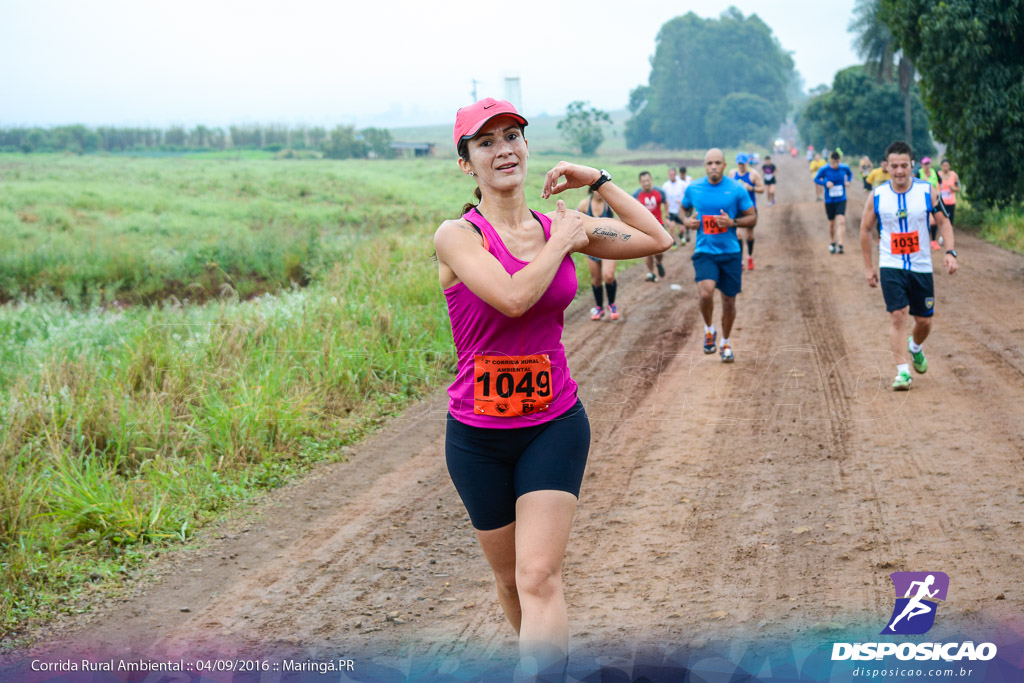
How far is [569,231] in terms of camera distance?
2.97 m

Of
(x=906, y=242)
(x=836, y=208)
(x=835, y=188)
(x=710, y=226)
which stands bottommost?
(x=836, y=208)

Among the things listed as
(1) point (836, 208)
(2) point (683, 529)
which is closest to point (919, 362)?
(2) point (683, 529)

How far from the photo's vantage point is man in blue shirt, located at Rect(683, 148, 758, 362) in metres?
9.63

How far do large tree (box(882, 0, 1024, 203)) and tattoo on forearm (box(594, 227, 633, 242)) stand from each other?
47.0ft

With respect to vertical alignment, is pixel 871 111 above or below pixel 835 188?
above

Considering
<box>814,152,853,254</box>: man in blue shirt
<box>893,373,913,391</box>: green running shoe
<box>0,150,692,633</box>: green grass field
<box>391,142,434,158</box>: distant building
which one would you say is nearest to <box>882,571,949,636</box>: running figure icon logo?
<box>893,373,913,391</box>: green running shoe

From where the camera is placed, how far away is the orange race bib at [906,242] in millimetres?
7926

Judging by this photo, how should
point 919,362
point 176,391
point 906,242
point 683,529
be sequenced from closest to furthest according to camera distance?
point 683,529, point 906,242, point 176,391, point 919,362

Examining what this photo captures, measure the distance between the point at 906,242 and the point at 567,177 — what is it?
5.76 meters

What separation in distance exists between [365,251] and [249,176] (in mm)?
37889

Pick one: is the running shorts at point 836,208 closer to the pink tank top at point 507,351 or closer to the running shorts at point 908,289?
the running shorts at point 908,289

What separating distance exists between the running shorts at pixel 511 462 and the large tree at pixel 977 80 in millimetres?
14849

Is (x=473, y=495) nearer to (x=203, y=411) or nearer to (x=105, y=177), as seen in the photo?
(x=203, y=411)

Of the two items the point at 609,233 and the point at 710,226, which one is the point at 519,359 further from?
the point at 710,226
